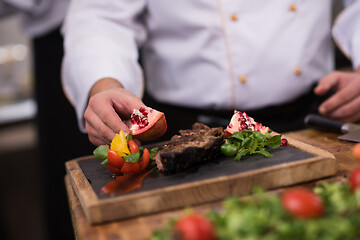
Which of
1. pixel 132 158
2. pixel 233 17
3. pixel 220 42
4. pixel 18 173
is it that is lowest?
pixel 18 173

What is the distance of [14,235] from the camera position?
Answer: 321cm

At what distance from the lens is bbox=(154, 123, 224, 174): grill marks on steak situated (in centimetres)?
117

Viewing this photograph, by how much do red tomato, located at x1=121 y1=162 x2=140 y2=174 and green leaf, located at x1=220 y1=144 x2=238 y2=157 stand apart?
27cm

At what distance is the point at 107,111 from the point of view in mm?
1350

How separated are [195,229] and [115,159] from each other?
0.52 meters

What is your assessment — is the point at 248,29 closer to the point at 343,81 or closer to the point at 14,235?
the point at 343,81

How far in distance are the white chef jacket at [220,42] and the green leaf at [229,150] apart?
642 millimetres

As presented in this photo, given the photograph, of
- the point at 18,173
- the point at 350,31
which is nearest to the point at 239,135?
the point at 350,31

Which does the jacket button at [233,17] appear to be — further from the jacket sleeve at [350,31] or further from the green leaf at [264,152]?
the green leaf at [264,152]

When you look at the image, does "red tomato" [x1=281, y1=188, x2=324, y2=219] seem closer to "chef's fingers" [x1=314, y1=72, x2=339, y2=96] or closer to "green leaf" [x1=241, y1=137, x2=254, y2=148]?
"green leaf" [x1=241, y1=137, x2=254, y2=148]

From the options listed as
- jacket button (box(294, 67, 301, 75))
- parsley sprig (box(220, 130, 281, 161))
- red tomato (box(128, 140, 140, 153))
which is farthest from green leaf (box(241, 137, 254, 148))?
jacket button (box(294, 67, 301, 75))

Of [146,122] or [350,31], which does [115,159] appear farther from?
[350,31]

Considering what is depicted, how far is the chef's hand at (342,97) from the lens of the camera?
1.73 m

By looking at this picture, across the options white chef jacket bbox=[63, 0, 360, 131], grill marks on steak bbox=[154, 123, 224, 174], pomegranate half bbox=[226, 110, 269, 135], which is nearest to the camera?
grill marks on steak bbox=[154, 123, 224, 174]
